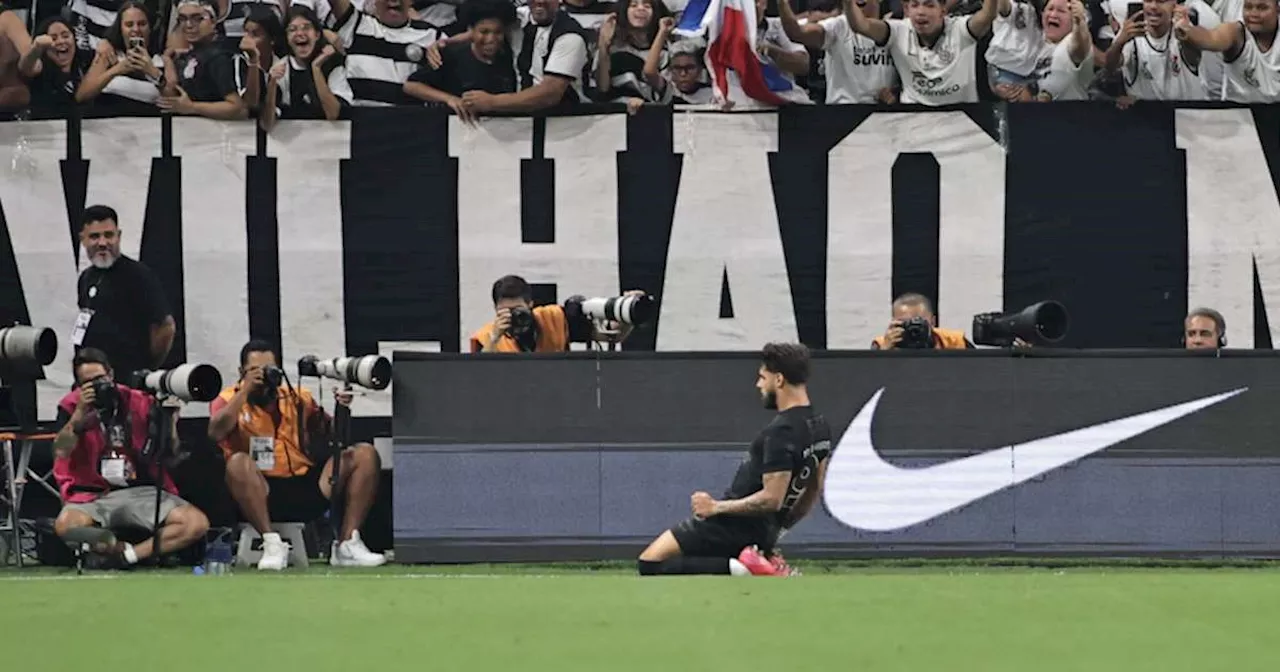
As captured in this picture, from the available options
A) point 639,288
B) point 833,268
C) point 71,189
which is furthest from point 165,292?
point 833,268

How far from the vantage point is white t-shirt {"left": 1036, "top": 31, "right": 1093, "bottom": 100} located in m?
15.1

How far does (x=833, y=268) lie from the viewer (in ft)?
49.9

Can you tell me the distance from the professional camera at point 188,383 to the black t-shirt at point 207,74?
2.50 m

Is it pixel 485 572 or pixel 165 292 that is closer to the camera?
pixel 485 572

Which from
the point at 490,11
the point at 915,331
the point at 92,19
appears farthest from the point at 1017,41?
the point at 92,19

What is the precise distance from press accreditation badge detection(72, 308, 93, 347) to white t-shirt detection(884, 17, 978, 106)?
5940 mm

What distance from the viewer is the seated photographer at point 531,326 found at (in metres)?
14.0

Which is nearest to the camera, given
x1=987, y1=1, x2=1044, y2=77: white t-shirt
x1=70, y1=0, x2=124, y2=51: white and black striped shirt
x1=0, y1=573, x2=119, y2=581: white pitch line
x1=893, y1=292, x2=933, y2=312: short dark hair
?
x1=0, y1=573, x2=119, y2=581: white pitch line

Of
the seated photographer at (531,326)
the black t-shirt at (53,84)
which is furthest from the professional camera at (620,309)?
the black t-shirt at (53,84)

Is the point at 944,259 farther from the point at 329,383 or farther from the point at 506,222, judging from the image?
the point at 329,383

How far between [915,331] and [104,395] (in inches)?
205

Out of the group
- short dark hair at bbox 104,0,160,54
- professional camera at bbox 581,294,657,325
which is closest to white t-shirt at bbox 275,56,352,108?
short dark hair at bbox 104,0,160,54

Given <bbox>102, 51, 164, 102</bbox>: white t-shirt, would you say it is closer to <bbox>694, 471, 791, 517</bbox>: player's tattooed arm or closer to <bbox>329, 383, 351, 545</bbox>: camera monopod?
<bbox>329, 383, 351, 545</bbox>: camera monopod

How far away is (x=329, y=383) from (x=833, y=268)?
12.0 feet
